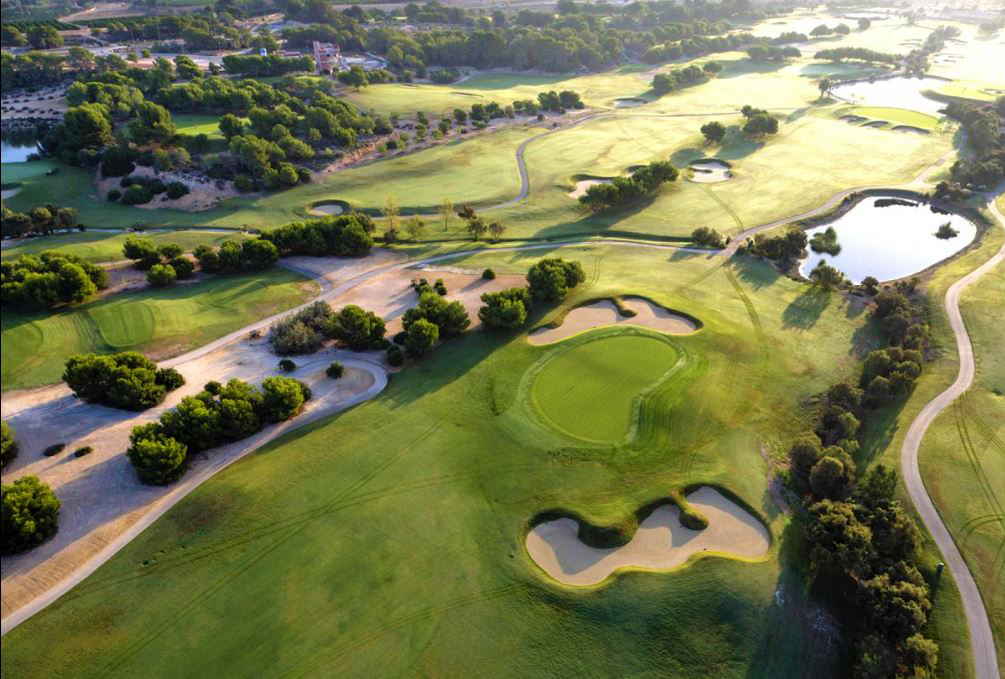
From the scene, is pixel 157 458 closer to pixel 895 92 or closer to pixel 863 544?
pixel 863 544

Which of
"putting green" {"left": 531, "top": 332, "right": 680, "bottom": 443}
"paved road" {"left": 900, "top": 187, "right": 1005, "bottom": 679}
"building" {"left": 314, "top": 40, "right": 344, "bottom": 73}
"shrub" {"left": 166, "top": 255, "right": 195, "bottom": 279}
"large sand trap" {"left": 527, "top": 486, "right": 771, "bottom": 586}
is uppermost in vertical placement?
"building" {"left": 314, "top": 40, "right": 344, "bottom": 73}

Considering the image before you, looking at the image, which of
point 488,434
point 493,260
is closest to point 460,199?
point 493,260

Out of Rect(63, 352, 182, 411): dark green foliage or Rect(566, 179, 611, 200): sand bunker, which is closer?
Rect(63, 352, 182, 411): dark green foliage

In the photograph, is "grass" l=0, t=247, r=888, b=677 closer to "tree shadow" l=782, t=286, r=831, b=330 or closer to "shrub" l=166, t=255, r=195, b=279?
"tree shadow" l=782, t=286, r=831, b=330

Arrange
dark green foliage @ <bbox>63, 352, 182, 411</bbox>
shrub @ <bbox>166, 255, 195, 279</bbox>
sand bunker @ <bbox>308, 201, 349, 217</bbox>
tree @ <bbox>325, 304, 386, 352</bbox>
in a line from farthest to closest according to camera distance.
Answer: sand bunker @ <bbox>308, 201, 349, 217</bbox> < shrub @ <bbox>166, 255, 195, 279</bbox> < tree @ <bbox>325, 304, 386, 352</bbox> < dark green foliage @ <bbox>63, 352, 182, 411</bbox>

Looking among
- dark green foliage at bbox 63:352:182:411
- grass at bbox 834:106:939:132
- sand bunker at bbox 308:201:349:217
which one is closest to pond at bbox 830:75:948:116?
grass at bbox 834:106:939:132

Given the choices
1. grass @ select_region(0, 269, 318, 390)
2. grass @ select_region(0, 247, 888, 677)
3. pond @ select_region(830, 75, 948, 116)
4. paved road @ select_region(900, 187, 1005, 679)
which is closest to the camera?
grass @ select_region(0, 247, 888, 677)

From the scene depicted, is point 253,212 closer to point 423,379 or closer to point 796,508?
point 423,379
